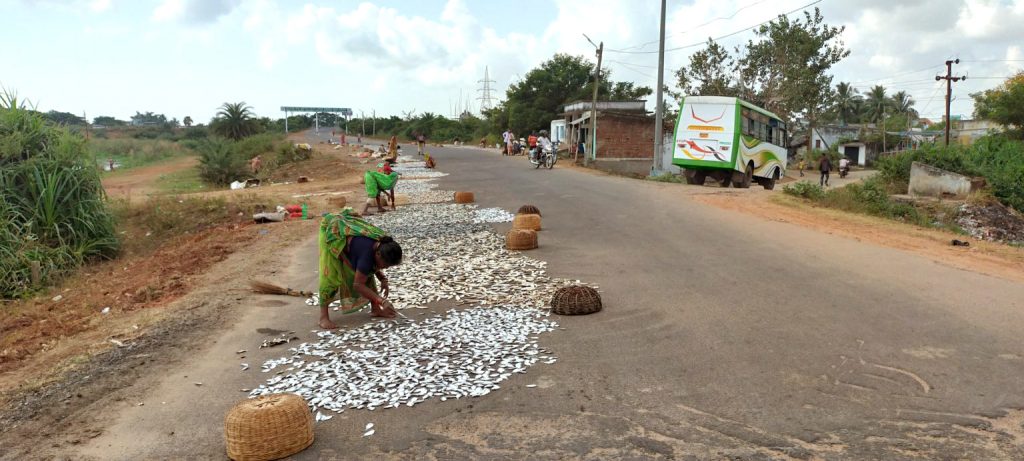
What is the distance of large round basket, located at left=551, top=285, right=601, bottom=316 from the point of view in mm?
7078

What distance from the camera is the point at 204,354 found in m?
6.41

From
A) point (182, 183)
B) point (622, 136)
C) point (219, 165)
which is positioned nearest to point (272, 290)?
point (219, 165)

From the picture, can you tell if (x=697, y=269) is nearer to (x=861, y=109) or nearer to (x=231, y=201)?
(x=231, y=201)

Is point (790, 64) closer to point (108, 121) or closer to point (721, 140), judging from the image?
point (721, 140)

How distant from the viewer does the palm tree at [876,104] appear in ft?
256

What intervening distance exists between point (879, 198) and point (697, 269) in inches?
504

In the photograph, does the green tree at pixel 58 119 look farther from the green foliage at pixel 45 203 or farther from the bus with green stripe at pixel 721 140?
the bus with green stripe at pixel 721 140

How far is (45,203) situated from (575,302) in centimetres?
1043

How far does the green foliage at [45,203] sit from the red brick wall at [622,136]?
26270 millimetres

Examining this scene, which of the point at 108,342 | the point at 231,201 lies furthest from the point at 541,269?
the point at 231,201

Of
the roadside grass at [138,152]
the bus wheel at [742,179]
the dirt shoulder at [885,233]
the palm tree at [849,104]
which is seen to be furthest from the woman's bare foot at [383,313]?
the palm tree at [849,104]

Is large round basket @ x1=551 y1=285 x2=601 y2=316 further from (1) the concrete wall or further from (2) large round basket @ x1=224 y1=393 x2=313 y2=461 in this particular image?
(1) the concrete wall

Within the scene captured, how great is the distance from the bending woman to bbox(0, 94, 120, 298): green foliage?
6989 millimetres

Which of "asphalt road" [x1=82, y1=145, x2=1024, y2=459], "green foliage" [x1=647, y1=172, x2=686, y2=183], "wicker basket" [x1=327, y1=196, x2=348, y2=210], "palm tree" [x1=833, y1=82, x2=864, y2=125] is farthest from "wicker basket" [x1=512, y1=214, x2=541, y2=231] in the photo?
"palm tree" [x1=833, y1=82, x2=864, y2=125]
